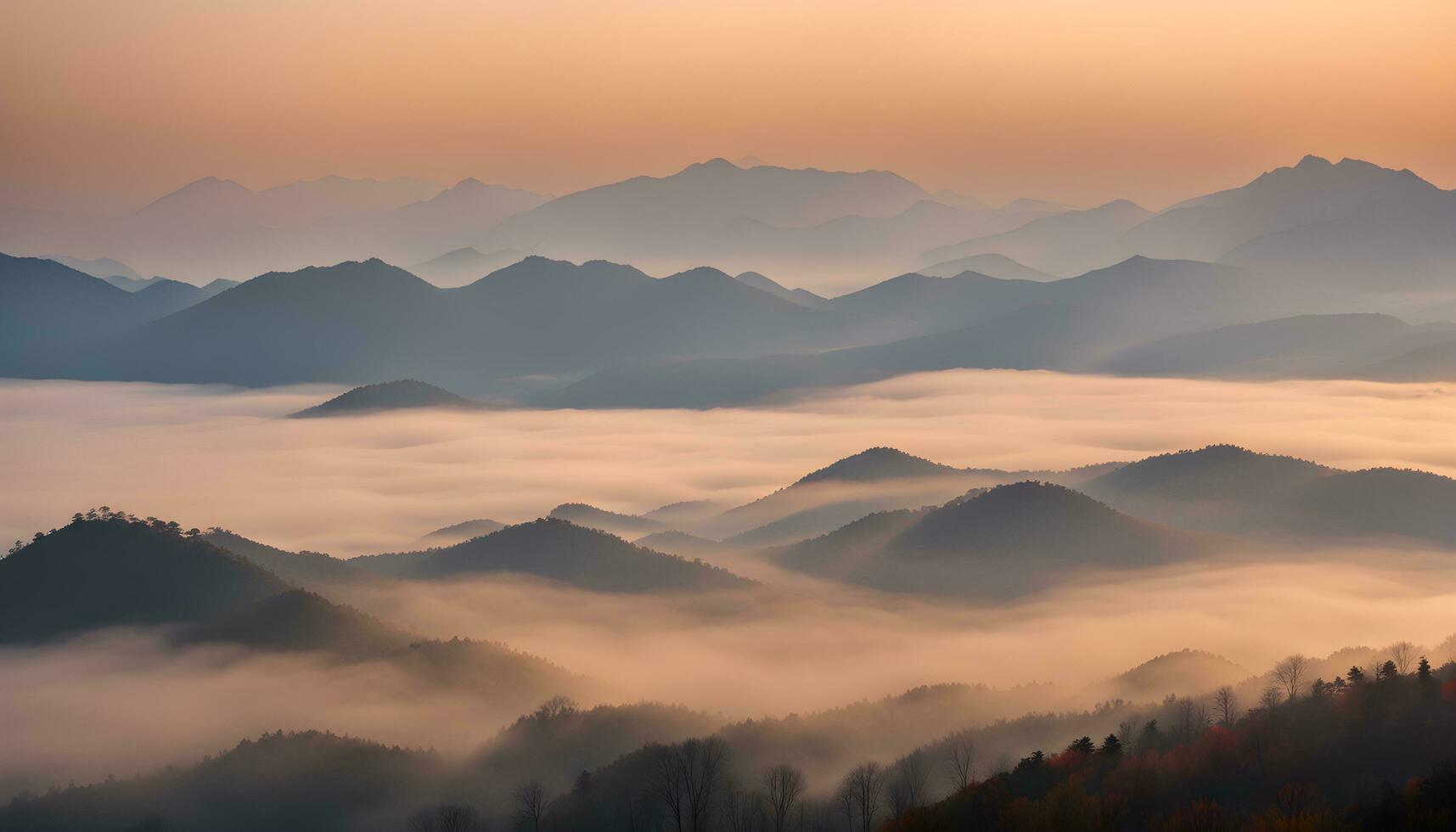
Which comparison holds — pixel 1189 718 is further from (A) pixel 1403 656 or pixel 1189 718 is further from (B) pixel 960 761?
(A) pixel 1403 656

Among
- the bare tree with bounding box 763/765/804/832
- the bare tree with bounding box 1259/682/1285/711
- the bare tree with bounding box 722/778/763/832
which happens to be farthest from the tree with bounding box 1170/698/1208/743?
the bare tree with bounding box 722/778/763/832

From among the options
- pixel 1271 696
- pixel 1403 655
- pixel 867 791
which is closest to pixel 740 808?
pixel 867 791

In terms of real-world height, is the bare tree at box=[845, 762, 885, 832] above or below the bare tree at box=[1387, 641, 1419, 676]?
below

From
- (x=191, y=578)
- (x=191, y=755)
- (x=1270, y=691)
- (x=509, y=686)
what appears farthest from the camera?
(x=191, y=578)

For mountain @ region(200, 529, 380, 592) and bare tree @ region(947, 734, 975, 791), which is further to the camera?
mountain @ region(200, 529, 380, 592)

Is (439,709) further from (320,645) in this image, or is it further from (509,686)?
(320,645)

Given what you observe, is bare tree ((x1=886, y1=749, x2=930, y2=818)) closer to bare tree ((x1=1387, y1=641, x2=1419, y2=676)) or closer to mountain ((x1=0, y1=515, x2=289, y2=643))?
bare tree ((x1=1387, y1=641, x2=1419, y2=676))

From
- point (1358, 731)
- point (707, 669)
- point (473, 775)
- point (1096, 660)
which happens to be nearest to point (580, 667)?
point (707, 669)
